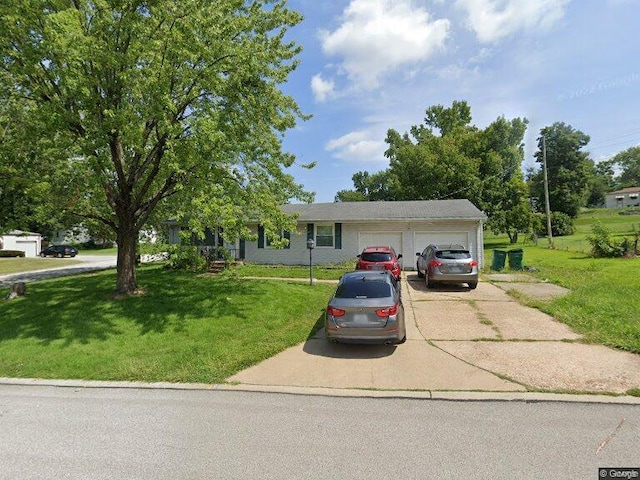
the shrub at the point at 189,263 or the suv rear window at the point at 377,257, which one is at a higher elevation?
the suv rear window at the point at 377,257

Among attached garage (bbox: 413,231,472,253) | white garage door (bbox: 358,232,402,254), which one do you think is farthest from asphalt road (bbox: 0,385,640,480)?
white garage door (bbox: 358,232,402,254)

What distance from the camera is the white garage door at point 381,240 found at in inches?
813

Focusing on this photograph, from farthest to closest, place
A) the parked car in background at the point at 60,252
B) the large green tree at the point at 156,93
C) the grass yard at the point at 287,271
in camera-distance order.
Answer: the parked car in background at the point at 60,252 < the grass yard at the point at 287,271 < the large green tree at the point at 156,93

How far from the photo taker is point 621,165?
99250mm

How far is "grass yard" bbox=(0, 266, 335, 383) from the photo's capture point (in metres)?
6.73

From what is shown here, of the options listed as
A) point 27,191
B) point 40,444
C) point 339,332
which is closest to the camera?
point 40,444

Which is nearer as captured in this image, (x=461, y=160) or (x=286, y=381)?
(x=286, y=381)

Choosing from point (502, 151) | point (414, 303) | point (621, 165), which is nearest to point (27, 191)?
point (414, 303)

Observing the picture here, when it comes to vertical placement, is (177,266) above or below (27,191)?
below

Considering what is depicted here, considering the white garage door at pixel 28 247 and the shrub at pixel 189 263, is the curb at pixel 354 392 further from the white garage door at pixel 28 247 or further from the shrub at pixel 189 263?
the white garage door at pixel 28 247

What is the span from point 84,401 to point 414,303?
28.3ft

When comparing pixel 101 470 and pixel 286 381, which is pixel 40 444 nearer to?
pixel 101 470

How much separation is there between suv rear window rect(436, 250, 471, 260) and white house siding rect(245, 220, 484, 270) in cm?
613
